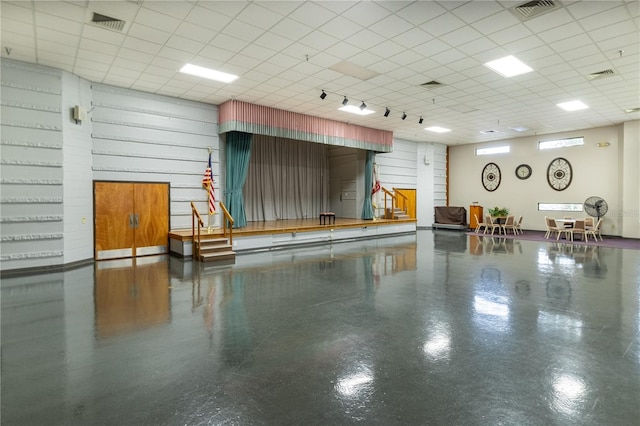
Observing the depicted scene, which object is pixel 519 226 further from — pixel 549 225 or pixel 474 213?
pixel 474 213

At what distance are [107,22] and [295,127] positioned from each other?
601 centimetres

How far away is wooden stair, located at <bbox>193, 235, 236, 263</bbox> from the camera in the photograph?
786 cm

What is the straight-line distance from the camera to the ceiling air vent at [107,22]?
5.23m

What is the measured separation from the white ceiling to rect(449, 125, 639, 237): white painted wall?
3968mm

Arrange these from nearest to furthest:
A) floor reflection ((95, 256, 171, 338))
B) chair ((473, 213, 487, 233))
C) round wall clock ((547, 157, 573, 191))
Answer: floor reflection ((95, 256, 171, 338))
round wall clock ((547, 157, 573, 191))
chair ((473, 213, 487, 233))

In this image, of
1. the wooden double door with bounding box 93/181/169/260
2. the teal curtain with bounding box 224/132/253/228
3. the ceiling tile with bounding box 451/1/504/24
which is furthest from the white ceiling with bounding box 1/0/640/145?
the wooden double door with bounding box 93/181/169/260

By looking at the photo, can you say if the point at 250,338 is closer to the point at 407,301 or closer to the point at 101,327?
the point at 101,327

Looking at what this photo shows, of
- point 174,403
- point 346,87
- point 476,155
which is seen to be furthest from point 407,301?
point 476,155

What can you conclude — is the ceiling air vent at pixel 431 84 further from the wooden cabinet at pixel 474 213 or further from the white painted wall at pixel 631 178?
the wooden cabinet at pixel 474 213

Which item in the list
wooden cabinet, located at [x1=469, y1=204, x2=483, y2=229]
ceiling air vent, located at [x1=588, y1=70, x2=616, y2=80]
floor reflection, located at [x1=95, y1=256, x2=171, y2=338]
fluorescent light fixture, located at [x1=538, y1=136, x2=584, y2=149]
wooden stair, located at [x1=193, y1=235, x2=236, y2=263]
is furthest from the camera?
wooden cabinet, located at [x1=469, y1=204, x2=483, y2=229]

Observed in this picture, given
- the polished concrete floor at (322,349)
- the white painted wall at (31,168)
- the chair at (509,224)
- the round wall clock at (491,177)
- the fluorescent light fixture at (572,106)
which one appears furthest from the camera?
the round wall clock at (491,177)

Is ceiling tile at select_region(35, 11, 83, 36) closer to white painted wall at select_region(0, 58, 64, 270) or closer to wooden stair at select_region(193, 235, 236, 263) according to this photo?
white painted wall at select_region(0, 58, 64, 270)

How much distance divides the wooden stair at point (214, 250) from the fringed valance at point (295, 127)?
3.08m

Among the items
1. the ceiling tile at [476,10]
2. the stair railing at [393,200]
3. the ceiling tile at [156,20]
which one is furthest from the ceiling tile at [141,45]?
the stair railing at [393,200]
